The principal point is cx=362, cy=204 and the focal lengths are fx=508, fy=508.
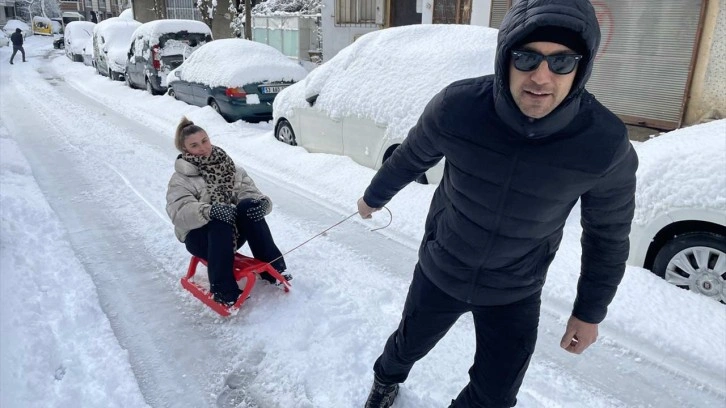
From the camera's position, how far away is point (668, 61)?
795 cm

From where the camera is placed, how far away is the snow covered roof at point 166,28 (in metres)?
13.6

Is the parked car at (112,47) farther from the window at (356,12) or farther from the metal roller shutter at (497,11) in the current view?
the metal roller shutter at (497,11)

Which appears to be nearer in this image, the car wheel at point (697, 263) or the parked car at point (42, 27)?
the car wheel at point (697, 263)

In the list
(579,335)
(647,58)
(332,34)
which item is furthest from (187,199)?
(332,34)

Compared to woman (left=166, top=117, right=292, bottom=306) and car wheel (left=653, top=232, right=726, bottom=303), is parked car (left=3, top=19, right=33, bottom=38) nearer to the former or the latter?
woman (left=166, top=117, right=292, bottom=306)

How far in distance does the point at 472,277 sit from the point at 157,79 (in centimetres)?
1322

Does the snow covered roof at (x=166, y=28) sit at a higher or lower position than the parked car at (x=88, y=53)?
higher

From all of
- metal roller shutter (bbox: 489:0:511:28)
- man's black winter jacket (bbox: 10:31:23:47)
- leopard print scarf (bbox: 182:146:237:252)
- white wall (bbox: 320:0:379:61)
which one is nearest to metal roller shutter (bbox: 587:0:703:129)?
metal roller shutter (bbox: 489:0:511:28)

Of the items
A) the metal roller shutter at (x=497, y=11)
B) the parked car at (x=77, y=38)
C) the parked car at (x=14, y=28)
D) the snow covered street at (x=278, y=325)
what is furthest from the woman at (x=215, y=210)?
the parked car at (x=14, y=28)


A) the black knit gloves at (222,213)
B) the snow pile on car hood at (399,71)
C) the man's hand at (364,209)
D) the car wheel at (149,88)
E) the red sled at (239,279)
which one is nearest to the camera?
the man's hand at (364,209)

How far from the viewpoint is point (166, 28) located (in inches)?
542

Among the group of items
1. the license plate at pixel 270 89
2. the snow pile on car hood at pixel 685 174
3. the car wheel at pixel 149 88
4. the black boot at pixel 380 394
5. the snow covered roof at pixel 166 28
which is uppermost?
the snow covered roof at pixel 166 28

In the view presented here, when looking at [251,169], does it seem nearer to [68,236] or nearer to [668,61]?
[68,236]

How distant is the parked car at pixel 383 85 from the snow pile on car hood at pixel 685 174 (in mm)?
2036
